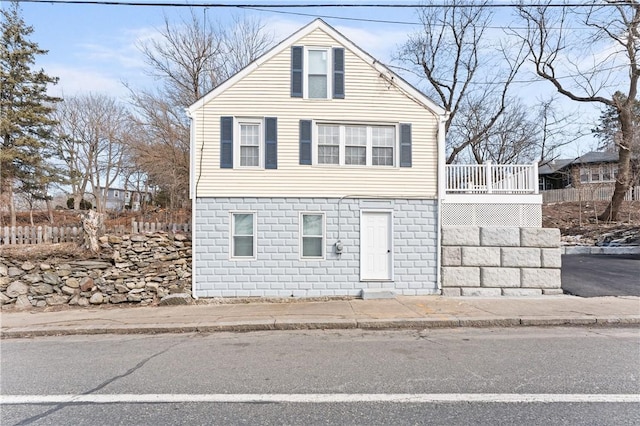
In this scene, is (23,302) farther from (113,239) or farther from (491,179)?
(491,179)

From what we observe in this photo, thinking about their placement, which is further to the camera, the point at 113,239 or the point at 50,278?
the point at 113,239

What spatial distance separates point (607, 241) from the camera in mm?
19219

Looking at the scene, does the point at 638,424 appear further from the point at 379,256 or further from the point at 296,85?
the point at 296,85

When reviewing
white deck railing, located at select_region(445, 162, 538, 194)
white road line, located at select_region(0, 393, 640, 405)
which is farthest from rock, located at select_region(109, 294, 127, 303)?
white deck railing, located at select_region(445, 162, 538, 194)

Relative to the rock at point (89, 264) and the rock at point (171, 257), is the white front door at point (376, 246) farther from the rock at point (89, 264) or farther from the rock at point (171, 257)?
the rock at point (89, 264)

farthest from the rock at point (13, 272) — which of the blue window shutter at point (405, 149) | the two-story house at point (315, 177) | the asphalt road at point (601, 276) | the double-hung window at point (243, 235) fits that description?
the asphalt road at point (601, 276)

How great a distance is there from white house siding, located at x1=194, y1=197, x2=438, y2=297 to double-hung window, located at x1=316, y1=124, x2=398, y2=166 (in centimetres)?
114

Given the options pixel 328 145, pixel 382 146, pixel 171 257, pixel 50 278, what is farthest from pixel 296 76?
pixel 50 278

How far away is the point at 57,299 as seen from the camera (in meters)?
9.80

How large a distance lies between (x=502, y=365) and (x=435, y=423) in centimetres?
210

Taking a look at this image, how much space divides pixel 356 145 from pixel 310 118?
1504mm

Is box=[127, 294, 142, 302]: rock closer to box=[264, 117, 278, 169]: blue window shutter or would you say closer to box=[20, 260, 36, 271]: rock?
box=[20, 260, 36, 271]: rock

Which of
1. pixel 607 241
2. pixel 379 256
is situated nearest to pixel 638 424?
pixel 379 256

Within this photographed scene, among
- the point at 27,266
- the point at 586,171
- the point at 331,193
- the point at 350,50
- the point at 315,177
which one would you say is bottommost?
the point at 27,266
